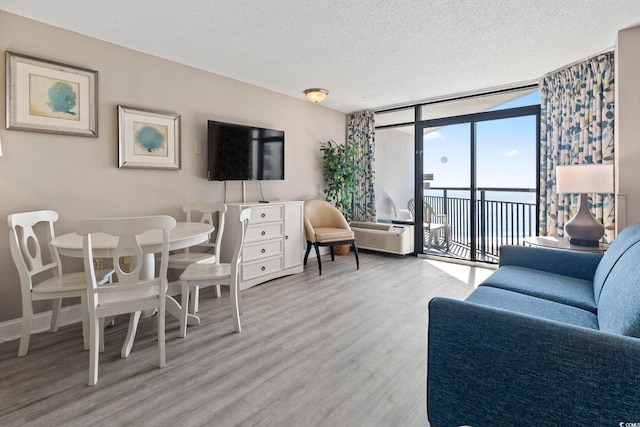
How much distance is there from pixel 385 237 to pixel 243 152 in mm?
2550

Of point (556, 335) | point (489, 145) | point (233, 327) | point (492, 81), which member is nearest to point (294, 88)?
point (492, 81)

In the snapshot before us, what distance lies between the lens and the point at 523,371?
1.12m

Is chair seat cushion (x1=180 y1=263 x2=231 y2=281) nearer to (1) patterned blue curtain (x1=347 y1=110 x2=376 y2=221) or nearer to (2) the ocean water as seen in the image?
(1) patterned blue curtain (x1=347 y1=110 x2=376 y2=221)

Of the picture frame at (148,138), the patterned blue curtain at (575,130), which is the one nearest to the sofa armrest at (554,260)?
the patterned blue curtain at (575,130)

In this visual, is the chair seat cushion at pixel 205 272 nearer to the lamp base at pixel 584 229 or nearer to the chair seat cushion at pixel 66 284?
the chair seat cushion at pixel 66 284

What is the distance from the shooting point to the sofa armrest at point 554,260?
91.1 inches

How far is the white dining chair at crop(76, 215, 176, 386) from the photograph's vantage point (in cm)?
180

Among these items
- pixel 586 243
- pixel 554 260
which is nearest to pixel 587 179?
pixel 586 243

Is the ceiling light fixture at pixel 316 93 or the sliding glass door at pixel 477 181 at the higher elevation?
the ceiling light fixture at pixel 316 93

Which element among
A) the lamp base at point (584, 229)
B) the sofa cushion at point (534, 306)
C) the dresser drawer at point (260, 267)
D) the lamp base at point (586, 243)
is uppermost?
the lamp base at point (584, 229)

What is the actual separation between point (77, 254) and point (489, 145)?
468 cm

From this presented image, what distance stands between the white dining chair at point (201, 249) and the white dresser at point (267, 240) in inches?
8.5

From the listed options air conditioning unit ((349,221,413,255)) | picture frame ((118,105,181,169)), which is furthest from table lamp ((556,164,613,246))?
picture frame ((118,105,181,169))

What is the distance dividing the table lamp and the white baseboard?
170 inches
